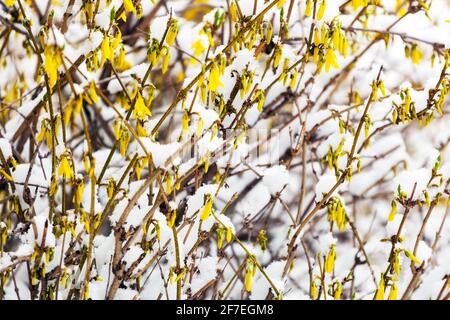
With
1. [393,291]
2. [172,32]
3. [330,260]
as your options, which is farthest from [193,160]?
[393,291]

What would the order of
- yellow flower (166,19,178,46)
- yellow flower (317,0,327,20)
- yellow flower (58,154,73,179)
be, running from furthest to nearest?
yellow flower (317,0,327,20) < yellow flower (166,19,178,46) < yellow flower (58,154,73,179)

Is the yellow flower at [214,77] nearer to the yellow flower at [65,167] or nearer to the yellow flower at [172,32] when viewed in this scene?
the yellow flower at [172,32]

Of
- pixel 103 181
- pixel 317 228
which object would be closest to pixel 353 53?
pixel 317 228

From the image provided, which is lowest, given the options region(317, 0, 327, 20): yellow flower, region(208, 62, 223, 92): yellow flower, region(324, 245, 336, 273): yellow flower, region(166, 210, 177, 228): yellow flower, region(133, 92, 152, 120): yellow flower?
region(324, 245, 336, 273): yellow flower

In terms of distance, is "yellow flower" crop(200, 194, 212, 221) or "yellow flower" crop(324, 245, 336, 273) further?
"yellow flower" crop(324, 245, 336, 273)

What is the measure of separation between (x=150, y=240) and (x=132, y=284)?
0.49 m

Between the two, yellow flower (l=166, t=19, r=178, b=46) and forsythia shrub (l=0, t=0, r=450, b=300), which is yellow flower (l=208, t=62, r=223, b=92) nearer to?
forsythia shrub (l=0, t=0, r=450, b=300)

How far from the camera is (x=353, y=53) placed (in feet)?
9.62

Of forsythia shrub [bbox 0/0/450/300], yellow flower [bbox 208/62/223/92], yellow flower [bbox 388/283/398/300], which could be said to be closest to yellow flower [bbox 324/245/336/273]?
forsythia shrub [bbox 0/0/450/300]

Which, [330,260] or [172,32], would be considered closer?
[172,32]

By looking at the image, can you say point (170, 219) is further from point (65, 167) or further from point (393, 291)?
point (393, 291)

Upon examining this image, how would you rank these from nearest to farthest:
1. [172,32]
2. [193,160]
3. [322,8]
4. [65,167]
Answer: [65,167] → [172,32] → [322,8] → [193,160]
